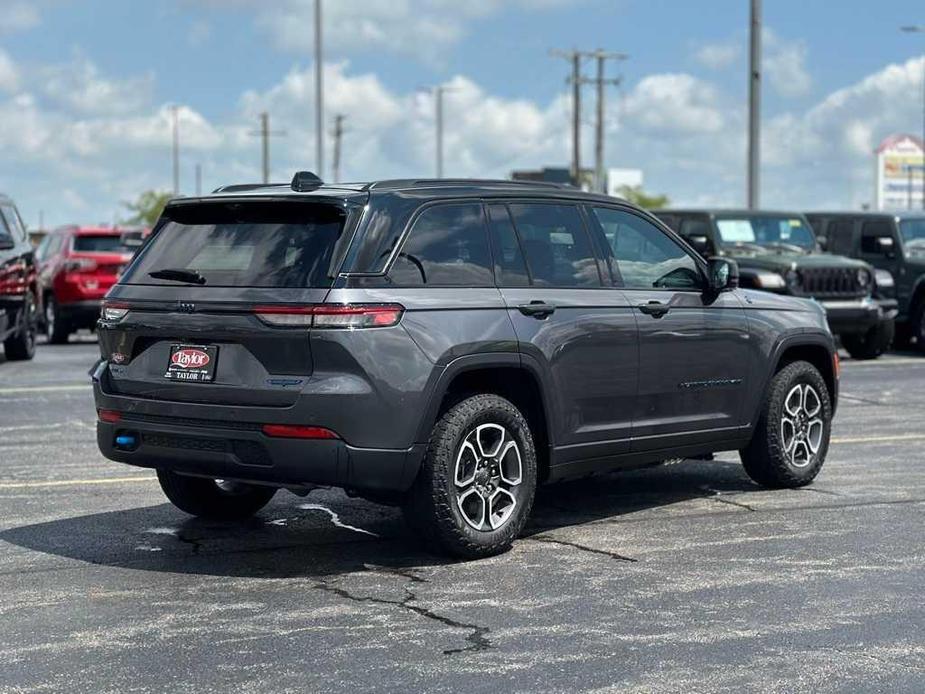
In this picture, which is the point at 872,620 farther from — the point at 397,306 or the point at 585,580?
the point at 397,306

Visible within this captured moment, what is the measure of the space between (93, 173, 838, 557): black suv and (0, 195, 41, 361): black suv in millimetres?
10368

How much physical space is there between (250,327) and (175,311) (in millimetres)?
479

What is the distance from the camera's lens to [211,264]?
735cm

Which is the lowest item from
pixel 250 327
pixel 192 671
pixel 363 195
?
pixel 192 671

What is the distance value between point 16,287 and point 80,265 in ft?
17.8

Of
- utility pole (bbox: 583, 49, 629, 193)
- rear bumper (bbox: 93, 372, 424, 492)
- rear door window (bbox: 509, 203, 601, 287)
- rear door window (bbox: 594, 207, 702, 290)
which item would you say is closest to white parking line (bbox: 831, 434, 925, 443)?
rear door window (bbox: 594, 207, 702, 290)

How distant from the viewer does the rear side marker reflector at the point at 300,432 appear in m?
6.88

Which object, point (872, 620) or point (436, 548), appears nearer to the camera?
point (872, 620)

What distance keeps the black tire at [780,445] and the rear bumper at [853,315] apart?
10019mm

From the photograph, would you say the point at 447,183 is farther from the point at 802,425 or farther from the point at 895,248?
the point at 895,248

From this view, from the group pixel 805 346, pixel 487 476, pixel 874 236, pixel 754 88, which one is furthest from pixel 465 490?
pixel 754 88

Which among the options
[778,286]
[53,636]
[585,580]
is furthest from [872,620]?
[778,286]

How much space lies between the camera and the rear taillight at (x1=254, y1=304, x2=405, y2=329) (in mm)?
6855

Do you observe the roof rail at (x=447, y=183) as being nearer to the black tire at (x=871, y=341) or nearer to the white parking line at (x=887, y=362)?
the white parking line at (x=887, y=362)
